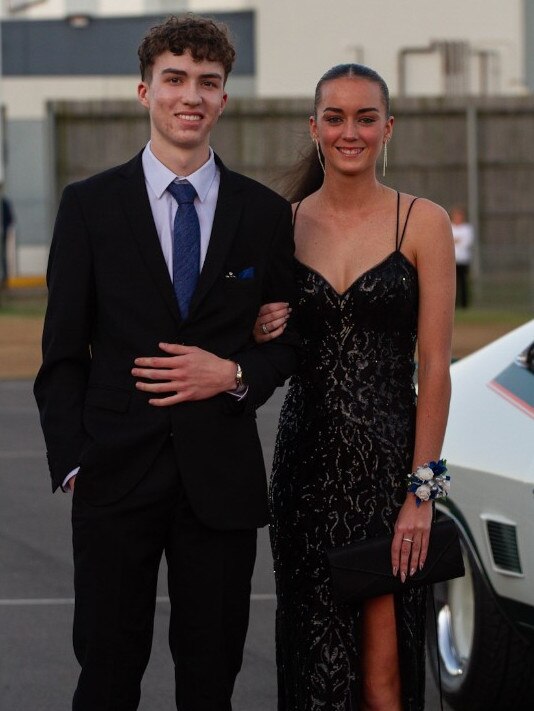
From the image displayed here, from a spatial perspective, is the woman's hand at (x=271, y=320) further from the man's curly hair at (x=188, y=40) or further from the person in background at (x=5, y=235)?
the person in background at (x=5, y=235)

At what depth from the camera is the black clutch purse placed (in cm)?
422

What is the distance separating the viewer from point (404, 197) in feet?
14.4

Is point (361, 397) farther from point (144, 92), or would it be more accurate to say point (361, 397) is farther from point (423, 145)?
point (423, 145)

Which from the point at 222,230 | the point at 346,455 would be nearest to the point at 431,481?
the point at 346,455

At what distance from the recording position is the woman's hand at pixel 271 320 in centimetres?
405

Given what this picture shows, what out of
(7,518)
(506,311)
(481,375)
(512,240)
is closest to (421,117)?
(512,240)

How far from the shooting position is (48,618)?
23.6 feet

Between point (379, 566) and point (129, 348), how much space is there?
0.88 metres

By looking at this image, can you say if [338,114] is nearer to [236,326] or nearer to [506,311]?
[236,326]

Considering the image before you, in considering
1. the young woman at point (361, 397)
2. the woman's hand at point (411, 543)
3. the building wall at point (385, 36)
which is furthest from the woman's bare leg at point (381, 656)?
the building wall at point (385, 36)

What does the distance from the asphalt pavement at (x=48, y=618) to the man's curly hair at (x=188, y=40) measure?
8.90 ft

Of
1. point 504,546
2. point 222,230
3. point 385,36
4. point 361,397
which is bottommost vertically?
point 504,546

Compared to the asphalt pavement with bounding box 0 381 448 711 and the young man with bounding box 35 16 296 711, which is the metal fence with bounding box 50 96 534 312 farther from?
the young man with bounding box 35 16 296 711

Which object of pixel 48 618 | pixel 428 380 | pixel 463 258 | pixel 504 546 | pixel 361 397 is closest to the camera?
pixel 428 380
